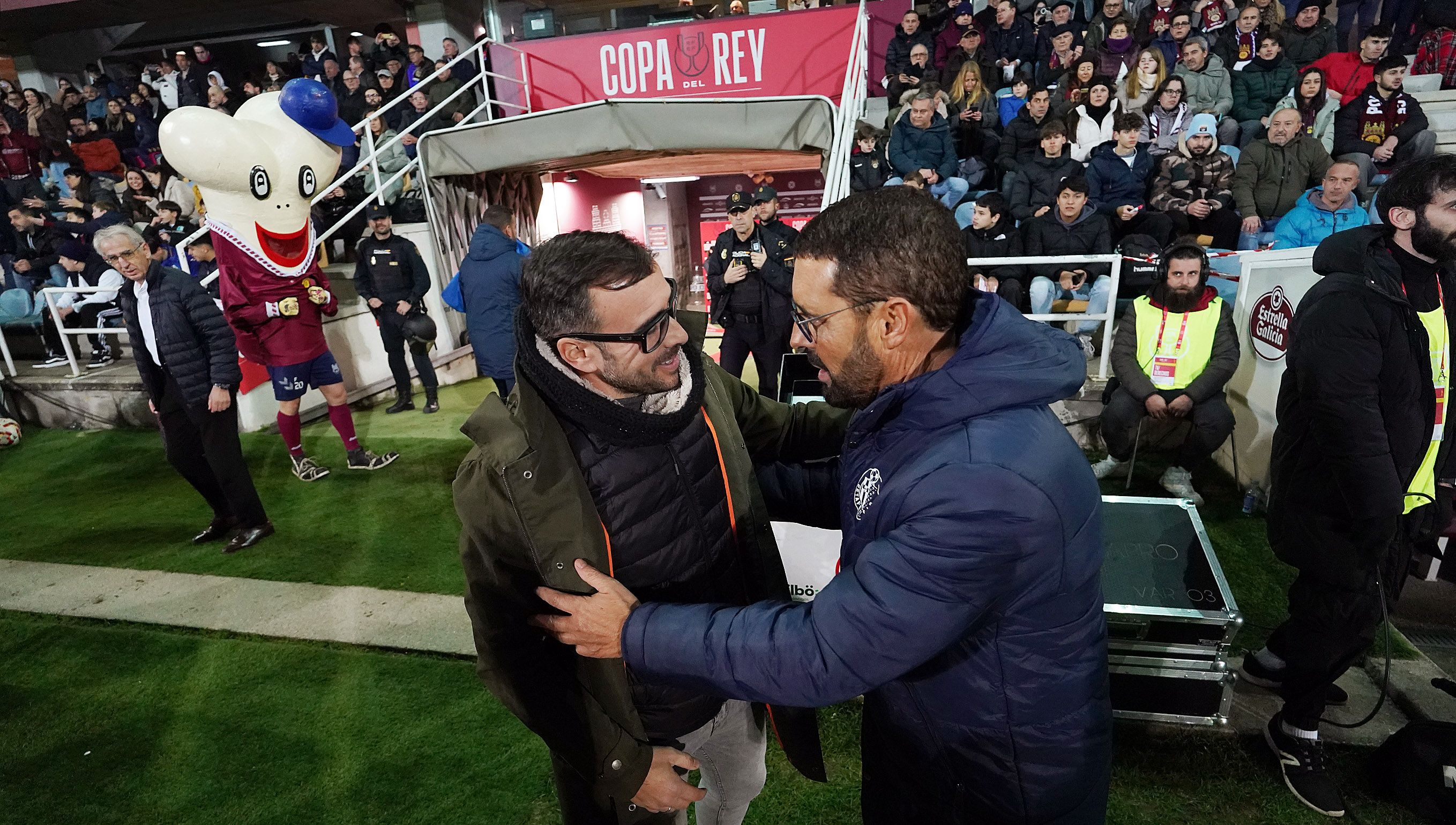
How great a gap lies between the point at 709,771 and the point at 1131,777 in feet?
5.12

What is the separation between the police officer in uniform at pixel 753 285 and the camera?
5074mm

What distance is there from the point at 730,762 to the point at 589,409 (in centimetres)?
108

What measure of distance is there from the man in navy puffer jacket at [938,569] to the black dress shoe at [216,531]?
14.5ft

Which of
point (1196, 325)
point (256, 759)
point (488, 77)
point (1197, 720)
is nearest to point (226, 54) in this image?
point (488, 77)

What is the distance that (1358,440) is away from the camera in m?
2.03

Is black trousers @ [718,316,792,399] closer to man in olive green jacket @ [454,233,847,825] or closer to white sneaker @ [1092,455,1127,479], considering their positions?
white sneaker @ [1092,455,1127,479]

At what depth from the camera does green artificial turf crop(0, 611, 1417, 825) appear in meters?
2.33

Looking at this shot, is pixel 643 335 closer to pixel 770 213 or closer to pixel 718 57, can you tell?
pixel 770 213

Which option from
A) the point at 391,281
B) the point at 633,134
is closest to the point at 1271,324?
the point at 633,134

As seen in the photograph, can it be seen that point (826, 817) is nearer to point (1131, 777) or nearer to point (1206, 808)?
point (1131, 777)

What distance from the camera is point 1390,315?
2021 mm

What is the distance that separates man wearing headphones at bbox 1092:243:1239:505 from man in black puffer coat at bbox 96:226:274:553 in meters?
5.22

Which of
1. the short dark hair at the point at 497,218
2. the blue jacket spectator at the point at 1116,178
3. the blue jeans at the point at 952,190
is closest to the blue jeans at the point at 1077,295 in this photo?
the blue jacket spectator at the point at 1116,178

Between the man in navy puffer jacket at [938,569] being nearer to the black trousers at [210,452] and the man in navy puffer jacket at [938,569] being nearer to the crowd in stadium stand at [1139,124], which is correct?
the black trousers at [210,452]
